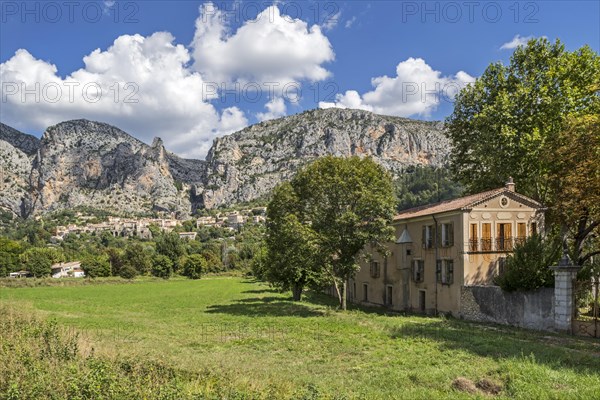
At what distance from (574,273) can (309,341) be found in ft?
44.7

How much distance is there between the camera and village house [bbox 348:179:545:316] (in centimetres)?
3278

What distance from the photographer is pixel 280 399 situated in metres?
10.1

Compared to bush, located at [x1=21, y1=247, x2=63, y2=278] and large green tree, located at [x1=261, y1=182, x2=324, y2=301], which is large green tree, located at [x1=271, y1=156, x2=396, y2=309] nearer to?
large green tree, located at [x1=261, y1=182, x2=324, y2=301]

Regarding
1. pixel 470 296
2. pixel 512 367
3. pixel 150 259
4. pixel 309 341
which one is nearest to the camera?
pixel 512 367

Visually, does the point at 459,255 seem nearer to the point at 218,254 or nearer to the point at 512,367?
the point at 512,367

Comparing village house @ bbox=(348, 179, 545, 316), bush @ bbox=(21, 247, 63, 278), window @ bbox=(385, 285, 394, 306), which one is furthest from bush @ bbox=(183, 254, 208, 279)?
village house @ bbox=(348, 179, 545, 316)

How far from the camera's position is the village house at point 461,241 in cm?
3278

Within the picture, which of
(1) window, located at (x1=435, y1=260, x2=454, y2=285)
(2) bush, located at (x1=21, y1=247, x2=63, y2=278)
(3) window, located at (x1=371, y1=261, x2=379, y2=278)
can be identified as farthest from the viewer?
(2) bush, located at (x1=21, y1=247, x2=63, y2=278)

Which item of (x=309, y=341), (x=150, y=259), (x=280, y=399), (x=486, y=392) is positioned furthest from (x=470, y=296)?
(x=150, y=259)

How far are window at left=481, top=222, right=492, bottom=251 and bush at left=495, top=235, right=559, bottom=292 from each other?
→ 432 cm

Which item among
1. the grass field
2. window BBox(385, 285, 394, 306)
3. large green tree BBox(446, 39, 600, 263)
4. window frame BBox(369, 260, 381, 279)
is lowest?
window BBox(385, 285, 394, 306)

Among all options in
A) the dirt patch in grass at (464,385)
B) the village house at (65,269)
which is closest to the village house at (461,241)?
the dirt patch in grass at (464,385)

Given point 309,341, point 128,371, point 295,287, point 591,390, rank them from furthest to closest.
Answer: point 295,287 → point 309,341 → point 128,371 → point 591,390

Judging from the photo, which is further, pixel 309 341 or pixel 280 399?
pixel 309 341
